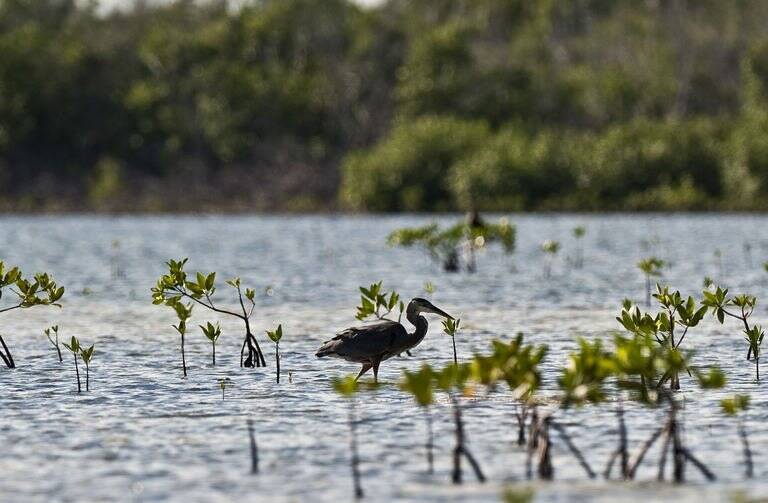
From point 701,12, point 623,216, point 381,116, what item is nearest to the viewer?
point 623,216

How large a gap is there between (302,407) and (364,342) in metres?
1.61

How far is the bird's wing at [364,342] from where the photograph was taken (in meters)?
16.0

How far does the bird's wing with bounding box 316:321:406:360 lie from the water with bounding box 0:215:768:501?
51 cm

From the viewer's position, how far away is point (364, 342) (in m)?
16.0

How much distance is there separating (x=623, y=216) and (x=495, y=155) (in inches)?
326

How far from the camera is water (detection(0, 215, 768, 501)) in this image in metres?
11.1

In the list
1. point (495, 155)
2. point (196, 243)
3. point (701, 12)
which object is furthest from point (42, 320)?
point (701, 12)

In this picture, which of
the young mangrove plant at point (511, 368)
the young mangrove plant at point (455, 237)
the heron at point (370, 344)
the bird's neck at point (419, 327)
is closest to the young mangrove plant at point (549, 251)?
the young mangrove plant at point (455, 237)

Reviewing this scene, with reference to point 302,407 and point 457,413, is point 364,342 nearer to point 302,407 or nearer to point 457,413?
point 302,407

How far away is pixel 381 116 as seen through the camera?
11206 cm

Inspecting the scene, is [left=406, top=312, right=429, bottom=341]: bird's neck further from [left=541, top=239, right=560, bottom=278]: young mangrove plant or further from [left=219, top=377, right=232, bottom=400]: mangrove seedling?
[left=541, top=239, right=560, bottom=278]: young mangrove plant

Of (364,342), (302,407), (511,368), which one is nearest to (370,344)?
(364,342)

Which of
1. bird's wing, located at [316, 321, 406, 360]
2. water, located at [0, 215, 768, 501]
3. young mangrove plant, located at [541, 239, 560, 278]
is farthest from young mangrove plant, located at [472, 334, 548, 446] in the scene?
young mangrove plant, located at [541, 239, 560, 278]

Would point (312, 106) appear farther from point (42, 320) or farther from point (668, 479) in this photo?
point (668, 479)
